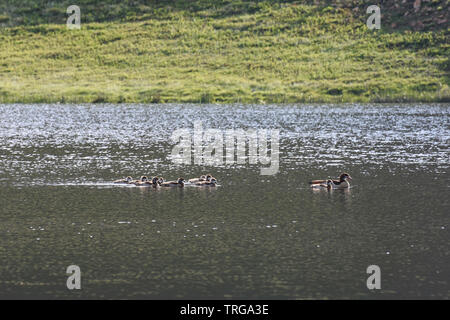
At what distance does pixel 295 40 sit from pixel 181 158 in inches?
3148

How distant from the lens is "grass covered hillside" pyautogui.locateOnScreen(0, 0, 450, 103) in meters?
98.8

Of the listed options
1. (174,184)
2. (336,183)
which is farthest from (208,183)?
(336,183)

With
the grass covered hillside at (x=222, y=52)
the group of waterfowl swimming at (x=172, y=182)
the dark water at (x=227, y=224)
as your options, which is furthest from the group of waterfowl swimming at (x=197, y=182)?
the grass covered hillside at (x=222, y=52)

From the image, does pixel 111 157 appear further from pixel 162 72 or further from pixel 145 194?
pixel 162 72

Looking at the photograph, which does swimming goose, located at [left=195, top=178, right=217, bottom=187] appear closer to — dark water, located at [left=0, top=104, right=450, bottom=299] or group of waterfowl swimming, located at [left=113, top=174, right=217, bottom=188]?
group of waterfowl swimming, located at [left=113, top=174, right=217, bottom=188]

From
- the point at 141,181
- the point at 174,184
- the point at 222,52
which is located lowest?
the point at 174,184

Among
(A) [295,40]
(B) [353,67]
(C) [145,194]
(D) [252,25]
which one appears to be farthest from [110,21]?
(C) [145,194]

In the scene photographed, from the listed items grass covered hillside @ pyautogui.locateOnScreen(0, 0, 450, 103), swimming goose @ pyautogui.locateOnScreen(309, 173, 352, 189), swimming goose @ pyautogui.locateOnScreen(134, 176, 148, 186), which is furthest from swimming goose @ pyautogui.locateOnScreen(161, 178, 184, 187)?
grass covered hillside @ pyautogui.locateOnScreen(0, 0, 450, 103)

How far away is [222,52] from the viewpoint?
11800 centimetres

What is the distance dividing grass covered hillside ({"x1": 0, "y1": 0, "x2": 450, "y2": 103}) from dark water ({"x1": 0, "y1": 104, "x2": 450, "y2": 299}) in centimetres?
4886

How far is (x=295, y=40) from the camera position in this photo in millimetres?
120562

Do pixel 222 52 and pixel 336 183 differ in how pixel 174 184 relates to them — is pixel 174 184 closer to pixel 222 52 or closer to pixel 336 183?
pixel 336 183

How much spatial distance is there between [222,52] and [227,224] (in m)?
95.6

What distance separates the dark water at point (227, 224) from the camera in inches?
697
